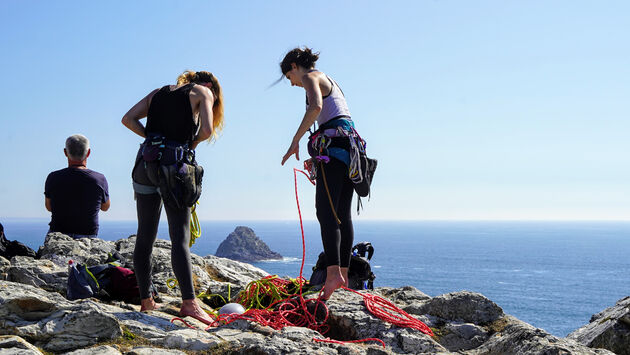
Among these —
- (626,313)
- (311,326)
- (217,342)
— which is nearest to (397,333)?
(311,326)

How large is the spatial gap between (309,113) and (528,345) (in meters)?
3.02

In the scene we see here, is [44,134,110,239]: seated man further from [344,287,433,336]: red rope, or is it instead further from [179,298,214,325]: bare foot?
[344,287,433,336]: red rope

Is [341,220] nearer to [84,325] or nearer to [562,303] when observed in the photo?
[84,325]

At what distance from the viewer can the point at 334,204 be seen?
18.3 ft

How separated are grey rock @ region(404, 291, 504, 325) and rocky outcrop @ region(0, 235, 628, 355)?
0.4 inches

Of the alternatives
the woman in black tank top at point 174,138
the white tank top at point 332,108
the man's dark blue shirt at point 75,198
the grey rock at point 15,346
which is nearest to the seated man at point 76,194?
the man's dark blue shirt at point 75,198

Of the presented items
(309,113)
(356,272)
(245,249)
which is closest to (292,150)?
(309,113)

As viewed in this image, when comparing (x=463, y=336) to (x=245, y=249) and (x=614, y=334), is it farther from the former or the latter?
(x=245, y=249)

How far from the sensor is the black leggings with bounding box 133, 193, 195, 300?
4.89 meters

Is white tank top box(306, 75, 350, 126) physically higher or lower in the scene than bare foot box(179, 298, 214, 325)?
higher

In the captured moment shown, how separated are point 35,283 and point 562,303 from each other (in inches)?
5835

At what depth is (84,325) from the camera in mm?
4129

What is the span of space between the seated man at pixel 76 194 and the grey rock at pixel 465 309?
5.33 m

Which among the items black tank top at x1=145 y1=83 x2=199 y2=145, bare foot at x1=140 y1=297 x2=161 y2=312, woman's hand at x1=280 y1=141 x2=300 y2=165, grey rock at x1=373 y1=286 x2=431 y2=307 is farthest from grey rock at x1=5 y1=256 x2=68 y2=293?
grey rock at x1=373 y1=286 x2=431 y2=307
